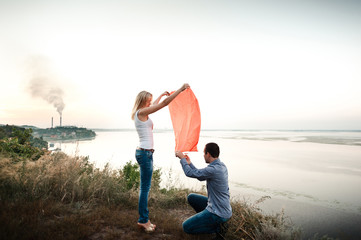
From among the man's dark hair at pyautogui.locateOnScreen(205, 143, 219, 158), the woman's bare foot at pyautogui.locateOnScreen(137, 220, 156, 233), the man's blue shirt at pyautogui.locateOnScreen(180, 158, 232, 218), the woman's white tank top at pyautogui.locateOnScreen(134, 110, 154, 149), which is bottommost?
the woman's bare foot at pyautogui.locateOnScreen(137, 220, 156, 233)

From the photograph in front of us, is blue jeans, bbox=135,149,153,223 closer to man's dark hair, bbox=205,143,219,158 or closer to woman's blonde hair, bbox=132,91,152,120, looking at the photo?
woman's blonde hair, bbox=132,91,152,120

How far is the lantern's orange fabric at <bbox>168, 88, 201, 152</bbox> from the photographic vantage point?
3.83 m

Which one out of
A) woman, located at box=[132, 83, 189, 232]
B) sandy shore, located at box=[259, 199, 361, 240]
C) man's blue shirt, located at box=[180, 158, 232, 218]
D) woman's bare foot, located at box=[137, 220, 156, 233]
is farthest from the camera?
sandy shore, located at box=[259, 199, 361, 240]

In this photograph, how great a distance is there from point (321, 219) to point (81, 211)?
766 cm

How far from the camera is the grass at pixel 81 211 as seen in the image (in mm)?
3123

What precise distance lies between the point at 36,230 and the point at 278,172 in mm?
15678

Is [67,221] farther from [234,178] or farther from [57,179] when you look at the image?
[234,178]

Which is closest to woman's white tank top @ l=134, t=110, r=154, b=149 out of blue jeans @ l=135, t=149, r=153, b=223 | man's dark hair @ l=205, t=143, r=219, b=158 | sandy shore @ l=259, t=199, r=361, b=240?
blue jeans @ l=135, t=149, r=153, b=223

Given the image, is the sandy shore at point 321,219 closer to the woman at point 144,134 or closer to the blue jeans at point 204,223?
the blue jeans at point 204,223

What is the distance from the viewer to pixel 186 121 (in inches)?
155

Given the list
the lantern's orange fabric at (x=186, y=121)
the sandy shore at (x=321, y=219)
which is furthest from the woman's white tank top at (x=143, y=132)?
the sandy shore at (x=321, y=219)

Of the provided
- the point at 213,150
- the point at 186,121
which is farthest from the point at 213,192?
the point at 186,121

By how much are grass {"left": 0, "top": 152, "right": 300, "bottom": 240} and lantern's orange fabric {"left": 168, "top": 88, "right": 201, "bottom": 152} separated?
1.54m

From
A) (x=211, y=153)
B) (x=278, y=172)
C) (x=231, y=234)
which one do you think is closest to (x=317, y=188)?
(x=278, y=172)
